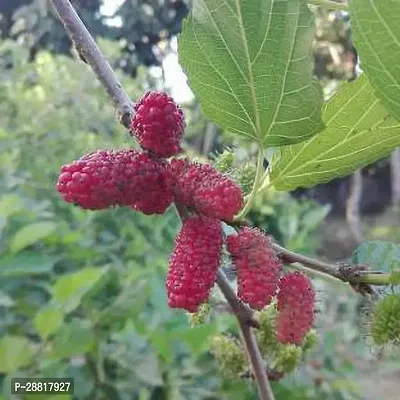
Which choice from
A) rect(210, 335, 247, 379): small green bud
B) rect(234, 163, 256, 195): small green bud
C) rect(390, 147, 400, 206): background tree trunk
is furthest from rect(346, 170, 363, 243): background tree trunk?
rect(234, 163, 256, 195): small green bud

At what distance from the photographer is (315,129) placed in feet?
1.20

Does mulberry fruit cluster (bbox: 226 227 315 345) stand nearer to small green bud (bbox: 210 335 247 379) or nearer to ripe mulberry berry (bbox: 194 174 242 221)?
ripe mulberry berry (bbox: 194 174 242 221)

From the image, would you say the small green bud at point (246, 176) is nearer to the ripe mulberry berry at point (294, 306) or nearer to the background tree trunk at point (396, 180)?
the ripe mulberry berry at point (294, 306)

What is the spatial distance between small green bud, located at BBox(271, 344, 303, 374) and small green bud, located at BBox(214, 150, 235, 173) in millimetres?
137

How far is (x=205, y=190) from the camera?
1.26 feet

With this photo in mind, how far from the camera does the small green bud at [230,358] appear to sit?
0.60 m

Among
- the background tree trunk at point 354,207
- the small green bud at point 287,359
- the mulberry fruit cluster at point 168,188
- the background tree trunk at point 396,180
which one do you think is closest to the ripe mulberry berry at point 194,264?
the mulberry fruit cluster at point 168,188

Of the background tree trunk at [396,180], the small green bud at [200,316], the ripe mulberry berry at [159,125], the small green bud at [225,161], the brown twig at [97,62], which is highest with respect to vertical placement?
the background tree trunk at [396,180]

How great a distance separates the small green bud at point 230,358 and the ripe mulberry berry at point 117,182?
226 mm

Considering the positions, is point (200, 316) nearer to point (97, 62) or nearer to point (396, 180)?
point (97, 62)

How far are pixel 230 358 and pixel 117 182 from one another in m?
0.25

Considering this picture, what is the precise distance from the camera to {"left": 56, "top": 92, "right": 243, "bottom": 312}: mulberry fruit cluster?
1.24 ft

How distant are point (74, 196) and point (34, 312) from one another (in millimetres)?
1090

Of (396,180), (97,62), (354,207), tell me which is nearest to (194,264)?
(97,62)
